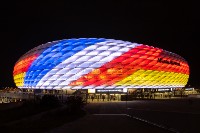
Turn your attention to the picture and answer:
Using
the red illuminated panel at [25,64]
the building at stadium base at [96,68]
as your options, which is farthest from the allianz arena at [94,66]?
the red illuminated panel at [25,64]

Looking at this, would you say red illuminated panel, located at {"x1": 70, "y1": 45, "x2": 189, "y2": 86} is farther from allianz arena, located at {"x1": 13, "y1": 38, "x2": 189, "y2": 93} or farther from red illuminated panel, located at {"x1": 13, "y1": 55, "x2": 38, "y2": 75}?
red illuminated panel, located at {"x1": 13, "y1": 55, "x2": 38, "y2": 75}

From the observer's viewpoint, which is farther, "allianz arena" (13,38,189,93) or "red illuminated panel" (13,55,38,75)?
"red illuminated panel" (13,55,38,75)

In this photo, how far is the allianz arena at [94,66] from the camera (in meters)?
54.5

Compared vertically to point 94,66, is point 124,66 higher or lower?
higher

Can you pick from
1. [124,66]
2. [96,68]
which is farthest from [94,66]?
[124,66]

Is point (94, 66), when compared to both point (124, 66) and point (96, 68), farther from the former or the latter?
point (124, 66)

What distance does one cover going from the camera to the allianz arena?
179ft

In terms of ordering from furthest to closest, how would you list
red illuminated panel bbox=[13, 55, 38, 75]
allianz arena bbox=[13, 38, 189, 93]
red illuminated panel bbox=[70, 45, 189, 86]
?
red illuminated panel bbox=[13, 55, 38, 75] < allianz arena bbox=[13, 38, 189, 93] < red illuminated panel bbox=[70, 45, 189, 86]

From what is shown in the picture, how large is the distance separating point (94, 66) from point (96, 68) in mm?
547

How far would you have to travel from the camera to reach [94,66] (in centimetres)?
5400

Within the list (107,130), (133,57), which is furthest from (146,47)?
(107,130)

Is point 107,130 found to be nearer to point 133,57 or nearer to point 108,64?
point 108,64

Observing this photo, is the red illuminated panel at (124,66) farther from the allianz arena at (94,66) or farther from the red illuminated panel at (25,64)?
the red illuminated panel at (25,64)

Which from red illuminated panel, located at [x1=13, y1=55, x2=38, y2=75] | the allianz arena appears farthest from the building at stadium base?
red illuminated panel, located at [x1=13, y1=55, x2=38, y2=75]
